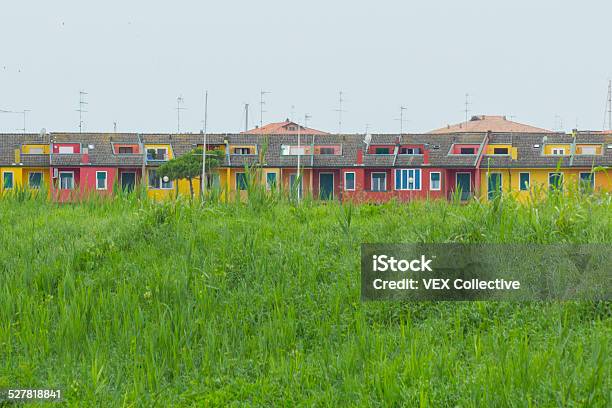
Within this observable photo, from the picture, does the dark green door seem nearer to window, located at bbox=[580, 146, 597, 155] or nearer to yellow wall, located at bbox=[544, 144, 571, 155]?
yellow wall, located at bbox=[544, 144, 571, 155]

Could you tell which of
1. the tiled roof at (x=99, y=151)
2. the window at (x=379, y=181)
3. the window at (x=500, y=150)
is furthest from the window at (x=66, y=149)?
the window at (x=500, y=150)

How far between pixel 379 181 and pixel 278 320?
3297 cm

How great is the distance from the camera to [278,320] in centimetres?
503

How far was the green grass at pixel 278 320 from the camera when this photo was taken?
4.07 metres

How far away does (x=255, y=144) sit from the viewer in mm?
37219

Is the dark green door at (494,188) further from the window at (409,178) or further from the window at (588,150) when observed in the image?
the window at (588,150)

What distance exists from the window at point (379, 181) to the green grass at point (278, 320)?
30249mm

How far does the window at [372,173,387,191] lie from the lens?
37531mm

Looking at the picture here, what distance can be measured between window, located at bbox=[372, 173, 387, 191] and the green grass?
30.2m

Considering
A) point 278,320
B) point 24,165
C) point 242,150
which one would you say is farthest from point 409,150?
point 278,320

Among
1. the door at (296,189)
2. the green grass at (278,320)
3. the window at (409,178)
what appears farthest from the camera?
the window at (409,178)

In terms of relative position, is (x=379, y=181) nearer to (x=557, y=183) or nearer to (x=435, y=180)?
(x=435, y=180)

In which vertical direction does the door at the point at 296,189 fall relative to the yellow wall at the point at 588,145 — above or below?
below

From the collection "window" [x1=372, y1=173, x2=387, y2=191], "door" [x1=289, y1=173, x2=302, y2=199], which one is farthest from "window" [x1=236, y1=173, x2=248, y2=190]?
"window" [x1=372, y1=173, x2=387, y2=191]
